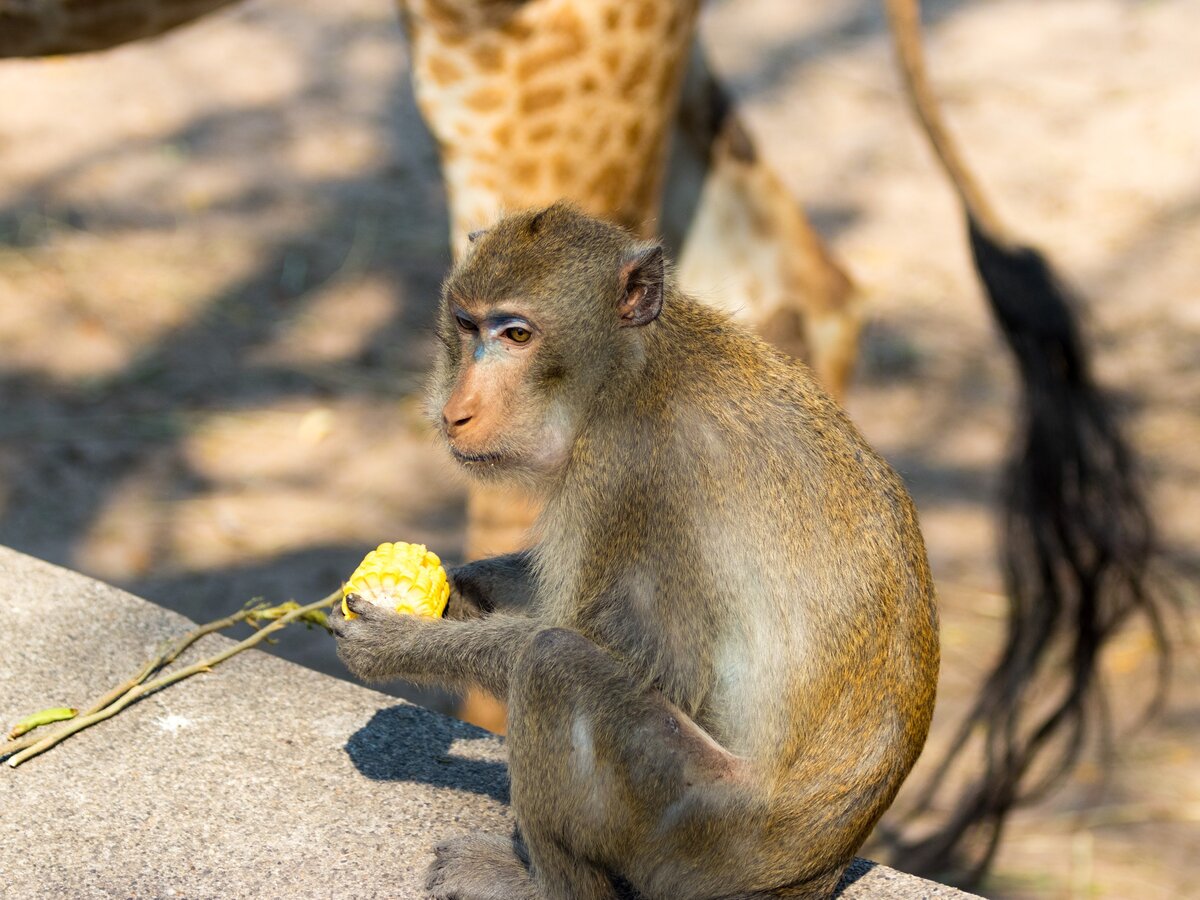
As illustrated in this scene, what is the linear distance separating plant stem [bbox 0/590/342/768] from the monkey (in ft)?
1.30

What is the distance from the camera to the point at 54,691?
3584 millimetres

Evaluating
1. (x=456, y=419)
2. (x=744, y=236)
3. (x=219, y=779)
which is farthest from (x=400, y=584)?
(x=744, y=236)

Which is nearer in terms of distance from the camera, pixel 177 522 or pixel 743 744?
pixel 743 744

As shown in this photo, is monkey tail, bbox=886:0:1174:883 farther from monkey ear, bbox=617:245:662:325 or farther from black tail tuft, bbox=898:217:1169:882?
monkey ear, bbox=617:245:662:325

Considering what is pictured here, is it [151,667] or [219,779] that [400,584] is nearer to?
[219,779]

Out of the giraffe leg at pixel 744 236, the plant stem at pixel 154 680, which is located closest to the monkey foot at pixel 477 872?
the plant stem at pixel 154 680

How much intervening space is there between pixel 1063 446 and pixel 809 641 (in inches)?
103

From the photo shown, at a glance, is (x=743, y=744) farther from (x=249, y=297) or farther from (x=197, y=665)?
(x=249, y=297)

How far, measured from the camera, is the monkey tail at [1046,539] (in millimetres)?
5199

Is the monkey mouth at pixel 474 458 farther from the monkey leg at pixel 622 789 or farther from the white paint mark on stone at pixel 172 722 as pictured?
the white paint mark on stone at pixel 172 722

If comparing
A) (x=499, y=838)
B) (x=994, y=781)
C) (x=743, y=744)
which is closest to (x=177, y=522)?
(x=994, y=781)

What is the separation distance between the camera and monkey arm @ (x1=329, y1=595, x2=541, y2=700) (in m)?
3.08

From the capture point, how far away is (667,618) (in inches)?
116

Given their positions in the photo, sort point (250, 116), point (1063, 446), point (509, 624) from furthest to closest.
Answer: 1. point (250, 116)
2. point (1063, 446)
3. point (509, 624)
